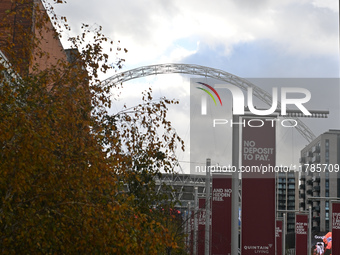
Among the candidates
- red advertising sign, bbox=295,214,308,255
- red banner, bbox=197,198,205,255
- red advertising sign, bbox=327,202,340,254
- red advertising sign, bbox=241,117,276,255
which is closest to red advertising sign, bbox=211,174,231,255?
red advertising sign, bbox=327,202,340,254

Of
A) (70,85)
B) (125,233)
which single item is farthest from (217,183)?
(125,233)

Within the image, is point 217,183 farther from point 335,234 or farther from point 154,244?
point 154,244

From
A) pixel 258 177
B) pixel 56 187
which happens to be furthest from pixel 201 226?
pixel 56 187

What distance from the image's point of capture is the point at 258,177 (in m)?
20.4

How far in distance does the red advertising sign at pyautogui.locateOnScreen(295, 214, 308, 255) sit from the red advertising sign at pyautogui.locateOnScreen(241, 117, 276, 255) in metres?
38.3

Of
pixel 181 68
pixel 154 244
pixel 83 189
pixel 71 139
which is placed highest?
pixel 181 68

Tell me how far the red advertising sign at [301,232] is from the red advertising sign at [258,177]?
3834 cm

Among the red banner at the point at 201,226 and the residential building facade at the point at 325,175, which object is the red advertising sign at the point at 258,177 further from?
the residential building facade at the point at 325,175

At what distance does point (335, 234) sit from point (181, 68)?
97063mm

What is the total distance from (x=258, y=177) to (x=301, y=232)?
39.8m

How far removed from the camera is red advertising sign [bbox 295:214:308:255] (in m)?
58.6

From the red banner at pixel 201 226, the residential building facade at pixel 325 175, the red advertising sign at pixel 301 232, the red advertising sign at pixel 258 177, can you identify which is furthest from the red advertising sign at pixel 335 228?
the residential building facade at pixel 325 175

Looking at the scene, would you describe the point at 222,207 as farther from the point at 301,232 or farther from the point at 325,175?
the point at 325,175

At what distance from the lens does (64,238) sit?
1545cm
